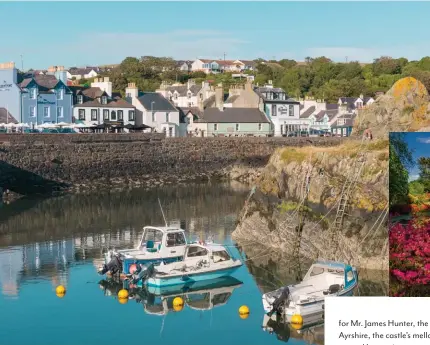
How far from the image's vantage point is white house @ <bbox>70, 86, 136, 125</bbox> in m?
77.3

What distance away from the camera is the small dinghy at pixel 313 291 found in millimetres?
25406

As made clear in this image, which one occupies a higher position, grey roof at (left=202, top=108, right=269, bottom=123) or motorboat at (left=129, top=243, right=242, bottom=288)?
grey roof at (left=202, top=108, right=269, bottom=123)

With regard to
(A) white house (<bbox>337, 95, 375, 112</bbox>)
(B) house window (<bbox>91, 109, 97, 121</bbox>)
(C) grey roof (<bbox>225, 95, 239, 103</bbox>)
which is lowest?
(B) house window (<bbox>91, 109, 97, 121</bbox>)

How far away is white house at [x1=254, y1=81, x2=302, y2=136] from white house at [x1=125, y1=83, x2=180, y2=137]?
1070cm

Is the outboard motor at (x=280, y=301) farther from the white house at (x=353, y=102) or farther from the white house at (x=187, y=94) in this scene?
the white house at (x=353, y=102)

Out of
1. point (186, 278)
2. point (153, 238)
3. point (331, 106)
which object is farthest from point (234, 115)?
point (186, 278)

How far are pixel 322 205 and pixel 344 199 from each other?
5.79 feet

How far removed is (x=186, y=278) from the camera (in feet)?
100

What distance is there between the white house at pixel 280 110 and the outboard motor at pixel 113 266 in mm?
56174

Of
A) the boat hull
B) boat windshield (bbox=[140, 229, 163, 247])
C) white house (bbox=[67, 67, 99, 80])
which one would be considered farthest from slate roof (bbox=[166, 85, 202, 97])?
the boat hull

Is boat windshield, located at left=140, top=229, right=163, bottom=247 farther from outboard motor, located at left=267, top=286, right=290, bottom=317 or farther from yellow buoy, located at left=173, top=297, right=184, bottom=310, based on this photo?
outboard motor, located at left=267, top=286, right=290, bottom=317

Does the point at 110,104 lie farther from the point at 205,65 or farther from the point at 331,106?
the point at 205,65

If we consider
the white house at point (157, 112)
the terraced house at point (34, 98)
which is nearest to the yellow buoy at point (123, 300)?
the terraced house at point (34, 98)

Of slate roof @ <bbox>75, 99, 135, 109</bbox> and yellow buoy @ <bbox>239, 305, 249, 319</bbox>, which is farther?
slate roof @ <bbox>75, 99, 135, 109</bbox>
